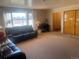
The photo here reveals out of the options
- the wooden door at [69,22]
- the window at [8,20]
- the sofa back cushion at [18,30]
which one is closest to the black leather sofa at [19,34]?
the sofa back cushion at [18,30]

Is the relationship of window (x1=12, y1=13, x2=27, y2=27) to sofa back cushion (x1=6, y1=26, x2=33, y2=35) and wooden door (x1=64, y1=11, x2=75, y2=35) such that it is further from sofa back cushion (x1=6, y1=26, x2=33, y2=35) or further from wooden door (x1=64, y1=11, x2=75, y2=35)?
wooden door (x1=64, y1=11, x2=75, y2=35)

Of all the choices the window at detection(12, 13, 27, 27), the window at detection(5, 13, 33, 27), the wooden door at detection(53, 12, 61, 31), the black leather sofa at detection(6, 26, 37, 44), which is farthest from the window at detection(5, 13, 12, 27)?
the wooden door at detection(53, 12, 61, 31)

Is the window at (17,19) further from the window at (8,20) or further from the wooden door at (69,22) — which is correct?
the wooden door at (69,22)

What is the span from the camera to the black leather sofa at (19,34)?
6125mm

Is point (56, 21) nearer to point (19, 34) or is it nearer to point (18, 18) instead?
point (18, 18)

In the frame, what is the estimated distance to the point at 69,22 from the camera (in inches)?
338

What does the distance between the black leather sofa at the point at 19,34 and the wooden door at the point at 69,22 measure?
2.91 metres

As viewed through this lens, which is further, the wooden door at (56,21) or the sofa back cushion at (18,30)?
the wooden door at (56,21)

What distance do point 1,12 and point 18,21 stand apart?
1.75 metres

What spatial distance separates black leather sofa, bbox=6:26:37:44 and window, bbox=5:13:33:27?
145 cm

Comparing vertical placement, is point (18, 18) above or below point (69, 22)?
above

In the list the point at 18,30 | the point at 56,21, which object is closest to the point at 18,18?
the point at 18,30

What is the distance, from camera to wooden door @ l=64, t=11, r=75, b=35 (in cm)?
830

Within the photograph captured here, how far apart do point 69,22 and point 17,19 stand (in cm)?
419
